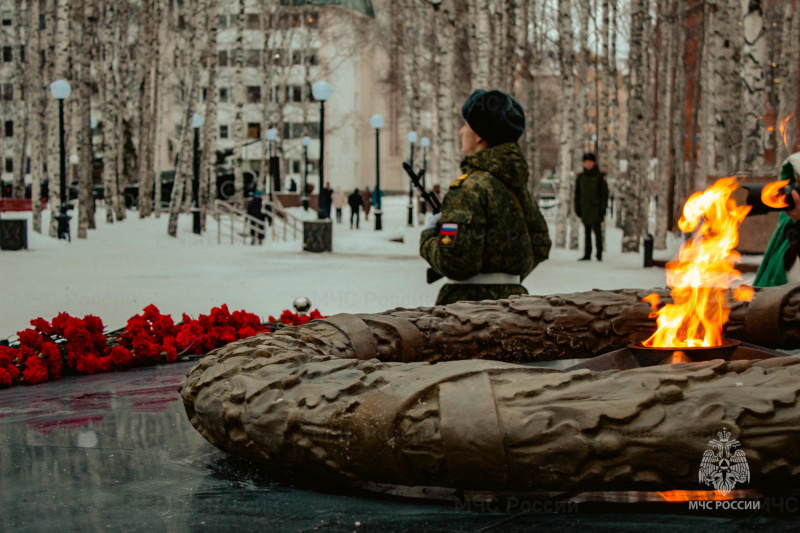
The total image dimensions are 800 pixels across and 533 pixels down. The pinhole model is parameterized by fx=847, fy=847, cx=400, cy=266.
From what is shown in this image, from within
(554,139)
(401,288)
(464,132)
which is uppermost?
(554,139)

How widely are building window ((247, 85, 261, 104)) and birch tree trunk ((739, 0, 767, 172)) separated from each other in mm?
45309

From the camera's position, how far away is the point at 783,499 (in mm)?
2219

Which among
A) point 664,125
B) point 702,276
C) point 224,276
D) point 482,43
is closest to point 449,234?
point 702,276

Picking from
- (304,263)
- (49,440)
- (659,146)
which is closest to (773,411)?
(49,440)

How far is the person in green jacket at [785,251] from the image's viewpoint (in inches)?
178

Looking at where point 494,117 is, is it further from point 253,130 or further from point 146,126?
point 253,130

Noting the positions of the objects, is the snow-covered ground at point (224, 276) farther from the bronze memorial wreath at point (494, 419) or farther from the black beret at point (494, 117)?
the bronze memorial wreath at point (494, 419)

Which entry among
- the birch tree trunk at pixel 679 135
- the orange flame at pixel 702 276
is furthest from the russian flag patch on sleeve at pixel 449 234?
the birch tree trunk at pixel 679 135

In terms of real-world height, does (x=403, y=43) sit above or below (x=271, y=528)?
above

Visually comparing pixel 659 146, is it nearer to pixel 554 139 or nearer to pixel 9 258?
pixel 9 258

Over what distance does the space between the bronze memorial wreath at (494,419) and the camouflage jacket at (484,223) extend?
1636mm

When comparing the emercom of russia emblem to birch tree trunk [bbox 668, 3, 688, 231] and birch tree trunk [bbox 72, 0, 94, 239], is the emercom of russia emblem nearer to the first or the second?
birch tree trunk [bbox 72, 0, 94, 239]

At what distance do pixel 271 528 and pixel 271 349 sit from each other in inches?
31.7

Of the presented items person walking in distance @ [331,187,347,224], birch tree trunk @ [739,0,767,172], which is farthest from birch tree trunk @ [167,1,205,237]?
birch tree trunk @ [739,0,767,172]
